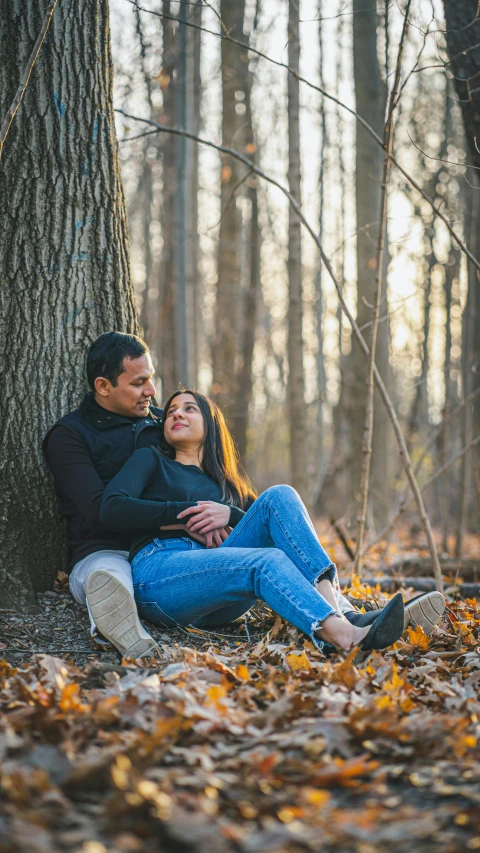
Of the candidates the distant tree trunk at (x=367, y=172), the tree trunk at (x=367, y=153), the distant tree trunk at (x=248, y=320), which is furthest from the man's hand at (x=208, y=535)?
the distant tree trunk at (x=248, y=320)

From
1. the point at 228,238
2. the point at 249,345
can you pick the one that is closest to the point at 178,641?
the point at 228,238

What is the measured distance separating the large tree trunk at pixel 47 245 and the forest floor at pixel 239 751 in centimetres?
86

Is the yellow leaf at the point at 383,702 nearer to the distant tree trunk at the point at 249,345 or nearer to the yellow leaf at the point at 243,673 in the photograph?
the yellow leaf at the point at 243,673

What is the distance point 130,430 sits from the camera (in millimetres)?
4125

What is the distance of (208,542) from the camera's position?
3.81 m

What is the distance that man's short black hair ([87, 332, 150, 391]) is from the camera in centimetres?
402

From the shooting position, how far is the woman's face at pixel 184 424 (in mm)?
4004

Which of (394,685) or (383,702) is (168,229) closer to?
(394,685)

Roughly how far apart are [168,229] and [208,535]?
991 cm

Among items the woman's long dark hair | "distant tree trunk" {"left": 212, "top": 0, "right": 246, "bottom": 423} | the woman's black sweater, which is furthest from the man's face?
"distant tree trunk" {"left": 212, "top": 0, "right": 246, "bottom": 423}

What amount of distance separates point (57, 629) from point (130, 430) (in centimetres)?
114

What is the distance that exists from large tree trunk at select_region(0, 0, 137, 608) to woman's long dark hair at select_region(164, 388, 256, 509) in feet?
2.35

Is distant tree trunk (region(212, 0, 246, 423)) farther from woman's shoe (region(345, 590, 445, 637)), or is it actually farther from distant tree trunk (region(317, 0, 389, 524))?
woman's shoe (region(345, 590, 445, 637))

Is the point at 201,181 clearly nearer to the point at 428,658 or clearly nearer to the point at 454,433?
the point at 454,433
